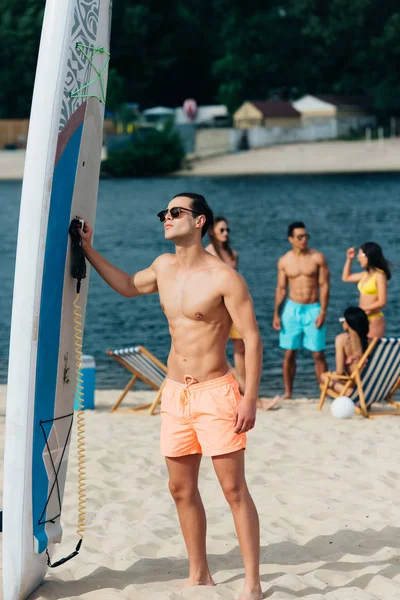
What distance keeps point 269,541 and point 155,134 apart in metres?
70.8

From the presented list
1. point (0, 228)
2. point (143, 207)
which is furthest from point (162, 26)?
point (0, 228)

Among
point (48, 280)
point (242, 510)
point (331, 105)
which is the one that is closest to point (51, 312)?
point (48, 280)

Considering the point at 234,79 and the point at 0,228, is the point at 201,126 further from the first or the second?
the point at 0,228

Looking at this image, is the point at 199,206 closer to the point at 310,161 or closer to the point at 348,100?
the point at 310,161

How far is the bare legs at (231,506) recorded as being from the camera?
513 centimetres

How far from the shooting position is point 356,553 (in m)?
6.10

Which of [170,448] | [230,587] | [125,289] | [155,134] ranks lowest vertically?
[230,587]

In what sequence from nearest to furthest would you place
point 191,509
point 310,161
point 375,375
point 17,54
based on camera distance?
point 191,509, point 375,375, point 310,161, point 17,54

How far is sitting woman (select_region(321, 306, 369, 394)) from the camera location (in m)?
10.2

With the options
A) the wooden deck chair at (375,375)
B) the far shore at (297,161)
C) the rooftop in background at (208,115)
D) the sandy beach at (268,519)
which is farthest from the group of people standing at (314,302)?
the rooftop in background at (208,115)

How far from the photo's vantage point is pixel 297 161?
7969 cm

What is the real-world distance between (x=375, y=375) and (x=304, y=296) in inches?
Result: 49.6

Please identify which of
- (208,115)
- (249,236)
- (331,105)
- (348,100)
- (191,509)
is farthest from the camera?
(208,115)

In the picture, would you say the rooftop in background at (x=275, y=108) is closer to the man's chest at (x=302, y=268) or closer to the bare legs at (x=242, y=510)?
the man's chest at (x=302, y=268)
